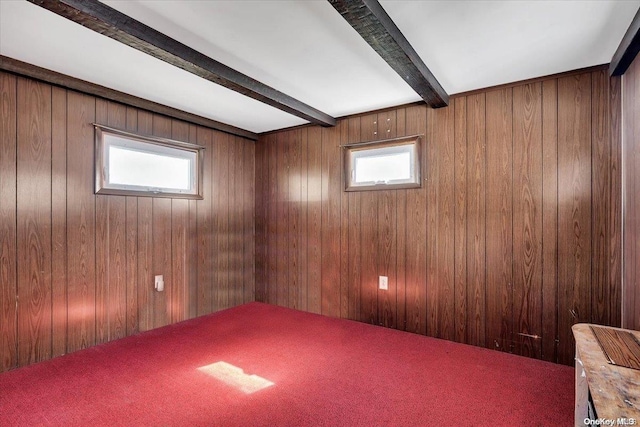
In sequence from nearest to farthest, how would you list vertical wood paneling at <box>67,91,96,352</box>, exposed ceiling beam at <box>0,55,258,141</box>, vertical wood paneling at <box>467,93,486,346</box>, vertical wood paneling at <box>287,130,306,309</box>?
1. exposed ceiling beam at <box>0,55,258,141</box>
2. vertical wood paneling at <box>67,91,96,352</box>
3. vertical wood paneling at <box>467,93,486,346</box>
4. vertical wood paneling at <box>287,130,306,309</box>

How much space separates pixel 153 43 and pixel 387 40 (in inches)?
50.4

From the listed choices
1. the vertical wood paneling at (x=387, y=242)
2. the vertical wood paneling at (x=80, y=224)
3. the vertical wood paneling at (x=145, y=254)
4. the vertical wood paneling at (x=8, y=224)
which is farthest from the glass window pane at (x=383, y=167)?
the vertical wood paneling at (x=8, y=224)

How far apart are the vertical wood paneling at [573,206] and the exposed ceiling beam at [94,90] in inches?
125

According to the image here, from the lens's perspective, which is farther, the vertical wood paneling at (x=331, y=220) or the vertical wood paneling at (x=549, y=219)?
the vertical wood paneling at (x=331, y=220)

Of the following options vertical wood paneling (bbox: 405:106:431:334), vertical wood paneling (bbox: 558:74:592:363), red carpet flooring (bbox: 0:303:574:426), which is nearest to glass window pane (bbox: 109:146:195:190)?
red carpet flooring (bbox: 0:303:574:426)

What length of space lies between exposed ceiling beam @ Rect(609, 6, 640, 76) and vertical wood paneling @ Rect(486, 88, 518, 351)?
605 millimetres

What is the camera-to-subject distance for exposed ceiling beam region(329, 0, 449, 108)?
145 centimetres

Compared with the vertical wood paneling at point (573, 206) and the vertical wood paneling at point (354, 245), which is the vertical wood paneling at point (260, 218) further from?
the vertical wood paneling at point (573, 206)

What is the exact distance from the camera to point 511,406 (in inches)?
70.1

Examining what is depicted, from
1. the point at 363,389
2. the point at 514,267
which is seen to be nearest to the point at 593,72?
the point at 514,267

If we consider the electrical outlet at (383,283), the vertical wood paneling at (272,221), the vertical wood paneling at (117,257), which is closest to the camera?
the vertical wood paneling at (117,257)

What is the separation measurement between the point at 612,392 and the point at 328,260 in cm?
262

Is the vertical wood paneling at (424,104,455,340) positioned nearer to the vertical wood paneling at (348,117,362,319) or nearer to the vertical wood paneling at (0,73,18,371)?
the vertical wood paneling at (348,117,362,319)

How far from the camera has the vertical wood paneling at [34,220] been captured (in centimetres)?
223
